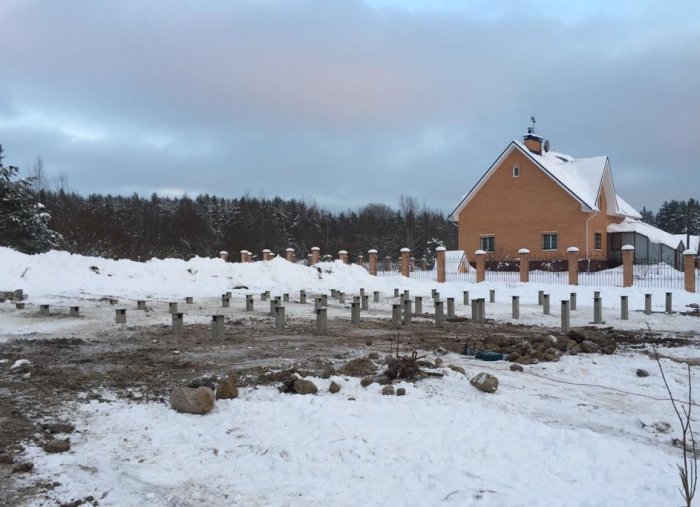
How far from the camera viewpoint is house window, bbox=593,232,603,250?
3677 cm

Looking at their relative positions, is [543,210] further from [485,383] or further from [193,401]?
[193,401]

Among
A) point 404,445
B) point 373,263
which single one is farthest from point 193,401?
point 373,263

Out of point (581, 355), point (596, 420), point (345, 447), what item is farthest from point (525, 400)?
point (581, 355)

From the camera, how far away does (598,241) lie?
37438 millimetres

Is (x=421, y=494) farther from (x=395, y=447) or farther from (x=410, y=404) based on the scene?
(x=410, y=404)

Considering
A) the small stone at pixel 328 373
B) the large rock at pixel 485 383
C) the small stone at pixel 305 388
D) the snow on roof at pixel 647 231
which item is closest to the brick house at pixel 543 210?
the snow on roof at pixel 647 231

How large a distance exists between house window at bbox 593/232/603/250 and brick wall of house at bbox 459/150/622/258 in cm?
30

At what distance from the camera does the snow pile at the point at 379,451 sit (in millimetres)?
4320

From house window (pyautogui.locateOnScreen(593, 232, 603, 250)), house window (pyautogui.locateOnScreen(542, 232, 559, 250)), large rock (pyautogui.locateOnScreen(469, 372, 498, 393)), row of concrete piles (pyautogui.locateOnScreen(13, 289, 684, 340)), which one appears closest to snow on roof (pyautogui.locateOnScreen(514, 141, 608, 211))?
house window (pyautogui.locateOnScreen(593, 232, 603, 250))

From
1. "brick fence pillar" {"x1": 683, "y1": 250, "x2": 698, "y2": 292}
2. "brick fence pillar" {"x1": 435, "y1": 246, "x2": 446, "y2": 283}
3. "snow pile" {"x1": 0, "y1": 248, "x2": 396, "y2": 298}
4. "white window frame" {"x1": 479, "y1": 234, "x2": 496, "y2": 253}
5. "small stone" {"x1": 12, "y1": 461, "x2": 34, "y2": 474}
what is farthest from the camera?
"white window frame" {"x1": 479, "y1": 234, "x2": 496, "y2": 253}

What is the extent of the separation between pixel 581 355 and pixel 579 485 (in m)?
5.15

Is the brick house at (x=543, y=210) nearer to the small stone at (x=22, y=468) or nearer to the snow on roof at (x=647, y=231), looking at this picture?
the snow on roof at (x=647, y=231)

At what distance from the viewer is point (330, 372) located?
731cm

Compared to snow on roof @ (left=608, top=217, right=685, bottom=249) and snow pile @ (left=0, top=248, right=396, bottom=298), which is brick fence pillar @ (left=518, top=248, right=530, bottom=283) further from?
snow on roof @ (left=608, top=217, right=685, bottom=249)
